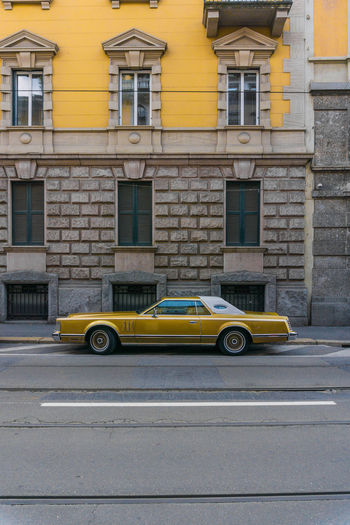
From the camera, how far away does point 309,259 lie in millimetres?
14930

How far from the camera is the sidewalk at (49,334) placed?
39.6 feet

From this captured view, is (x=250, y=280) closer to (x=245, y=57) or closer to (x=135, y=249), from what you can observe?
(x=135, y=249)

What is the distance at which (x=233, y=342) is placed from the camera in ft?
33.4

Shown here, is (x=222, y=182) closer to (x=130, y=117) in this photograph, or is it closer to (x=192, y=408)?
(x=130, y=117)

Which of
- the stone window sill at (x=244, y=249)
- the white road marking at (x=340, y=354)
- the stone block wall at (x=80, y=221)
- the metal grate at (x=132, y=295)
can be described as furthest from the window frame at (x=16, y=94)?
the white road marking at (x=340, y=354)

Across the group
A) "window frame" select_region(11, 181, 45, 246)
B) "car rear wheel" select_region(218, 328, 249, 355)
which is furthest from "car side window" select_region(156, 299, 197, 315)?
"window frame" select_region(11, 181, 45, 246)

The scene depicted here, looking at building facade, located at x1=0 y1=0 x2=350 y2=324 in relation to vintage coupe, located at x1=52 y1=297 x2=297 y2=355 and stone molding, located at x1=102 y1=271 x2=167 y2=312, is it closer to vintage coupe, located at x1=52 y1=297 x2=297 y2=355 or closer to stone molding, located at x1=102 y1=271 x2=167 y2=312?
stone molding, located at x1=102 y1=271 x2=167 y2=312

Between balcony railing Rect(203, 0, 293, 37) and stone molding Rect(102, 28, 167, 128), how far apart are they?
1.73 metres

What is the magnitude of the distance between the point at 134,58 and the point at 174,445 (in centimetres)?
1332

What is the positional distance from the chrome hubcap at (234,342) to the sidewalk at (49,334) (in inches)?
99.7

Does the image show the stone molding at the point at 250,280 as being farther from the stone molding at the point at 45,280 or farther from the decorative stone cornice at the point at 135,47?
the decorative stone cornice at the point at 135,47

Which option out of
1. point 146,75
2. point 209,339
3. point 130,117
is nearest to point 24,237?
point 130,117

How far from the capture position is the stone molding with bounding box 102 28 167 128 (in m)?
14.7

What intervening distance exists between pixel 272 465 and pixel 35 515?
2.27m
